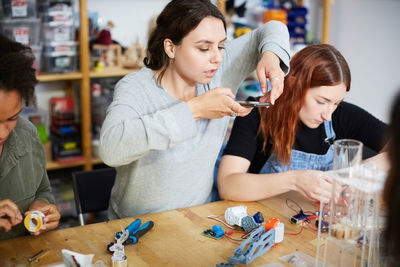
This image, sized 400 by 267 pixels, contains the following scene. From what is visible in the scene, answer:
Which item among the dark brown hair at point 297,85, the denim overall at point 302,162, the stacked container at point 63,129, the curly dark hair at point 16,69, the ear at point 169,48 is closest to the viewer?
the curly dark hair at point 16,69

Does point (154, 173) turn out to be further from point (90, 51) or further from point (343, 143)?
point (90, 51)

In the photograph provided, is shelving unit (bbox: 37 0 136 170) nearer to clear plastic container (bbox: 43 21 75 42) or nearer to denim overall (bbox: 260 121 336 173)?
clear plastic container (bbox: 43 21 75 42)

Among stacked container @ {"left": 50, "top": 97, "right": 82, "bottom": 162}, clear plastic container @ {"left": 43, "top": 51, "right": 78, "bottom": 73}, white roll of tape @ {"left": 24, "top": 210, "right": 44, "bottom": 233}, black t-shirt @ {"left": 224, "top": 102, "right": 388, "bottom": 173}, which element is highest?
clear plastic container @ {"left": 43, "top": 51, "right": 78, "bottom": 73}

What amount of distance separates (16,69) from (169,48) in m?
0.54

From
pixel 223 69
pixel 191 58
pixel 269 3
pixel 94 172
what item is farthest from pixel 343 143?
pixel 269 3

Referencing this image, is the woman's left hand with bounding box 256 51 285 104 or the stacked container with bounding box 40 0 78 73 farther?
the stacked container with bounding box 40 0 78 73

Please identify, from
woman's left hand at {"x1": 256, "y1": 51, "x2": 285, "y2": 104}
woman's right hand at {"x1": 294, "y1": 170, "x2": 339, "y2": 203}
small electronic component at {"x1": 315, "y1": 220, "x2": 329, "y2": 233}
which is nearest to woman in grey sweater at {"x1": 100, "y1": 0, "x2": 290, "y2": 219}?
woman's left hand at {"x1": 256, "y1": 51, "x2": 285, "y2": 104}

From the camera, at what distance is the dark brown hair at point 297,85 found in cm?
154

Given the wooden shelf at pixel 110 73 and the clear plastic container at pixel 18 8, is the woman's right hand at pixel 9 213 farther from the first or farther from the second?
the wooden shelf at pixel 110 73

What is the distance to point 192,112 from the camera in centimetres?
119

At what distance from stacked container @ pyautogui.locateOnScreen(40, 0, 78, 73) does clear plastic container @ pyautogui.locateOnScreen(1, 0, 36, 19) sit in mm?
94

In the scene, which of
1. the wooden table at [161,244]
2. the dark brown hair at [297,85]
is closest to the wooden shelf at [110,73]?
the dark brown hair at [297,85]

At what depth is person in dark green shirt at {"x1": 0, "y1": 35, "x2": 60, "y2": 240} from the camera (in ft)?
3.30

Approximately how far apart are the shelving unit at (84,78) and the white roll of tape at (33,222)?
163cm
